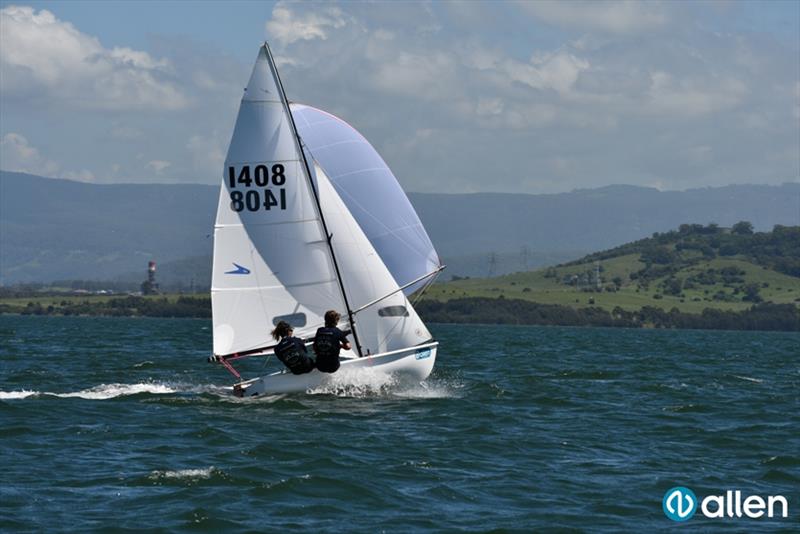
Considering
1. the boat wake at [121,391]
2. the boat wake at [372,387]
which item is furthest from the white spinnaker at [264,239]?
the boat wake at [121,391]

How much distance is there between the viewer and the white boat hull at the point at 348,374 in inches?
1324

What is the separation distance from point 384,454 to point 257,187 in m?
11.5

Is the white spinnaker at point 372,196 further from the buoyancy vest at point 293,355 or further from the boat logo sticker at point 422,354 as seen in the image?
the buoyancy vest at point 293,355

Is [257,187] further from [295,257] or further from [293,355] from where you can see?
[293,355]

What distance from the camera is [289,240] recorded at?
34844 millimetres

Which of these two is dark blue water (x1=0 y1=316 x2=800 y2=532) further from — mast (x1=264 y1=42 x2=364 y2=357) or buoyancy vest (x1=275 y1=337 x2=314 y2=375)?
mast (x1=264 y1=42 x2=364 y2=357)

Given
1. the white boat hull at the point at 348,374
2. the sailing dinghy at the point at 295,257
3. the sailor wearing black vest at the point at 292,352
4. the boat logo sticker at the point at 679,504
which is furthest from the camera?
the sailing dinghy at the point at 295,257

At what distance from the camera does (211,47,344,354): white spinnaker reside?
34250mm

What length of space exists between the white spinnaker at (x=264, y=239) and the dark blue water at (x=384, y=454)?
231cm

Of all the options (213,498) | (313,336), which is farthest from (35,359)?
(213,498)

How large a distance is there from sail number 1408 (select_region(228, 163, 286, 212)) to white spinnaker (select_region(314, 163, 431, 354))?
5.02 ft

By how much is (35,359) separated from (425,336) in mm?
23239

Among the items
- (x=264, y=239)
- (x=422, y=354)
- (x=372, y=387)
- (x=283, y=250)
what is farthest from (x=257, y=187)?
(x=422, y=354)

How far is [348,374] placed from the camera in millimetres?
34125
